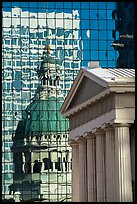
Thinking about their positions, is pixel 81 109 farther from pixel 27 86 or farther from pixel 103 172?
pixel 27 86

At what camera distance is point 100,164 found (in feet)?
196

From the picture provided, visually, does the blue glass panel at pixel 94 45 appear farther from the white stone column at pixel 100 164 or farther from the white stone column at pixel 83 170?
the white stone column at pixel 100 164

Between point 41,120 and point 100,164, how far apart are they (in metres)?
50.5

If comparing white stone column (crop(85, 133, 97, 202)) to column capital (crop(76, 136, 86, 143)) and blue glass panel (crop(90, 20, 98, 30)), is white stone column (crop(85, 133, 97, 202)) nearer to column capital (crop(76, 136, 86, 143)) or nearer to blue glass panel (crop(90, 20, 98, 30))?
column capital (crop(76, 136, 86, 143))

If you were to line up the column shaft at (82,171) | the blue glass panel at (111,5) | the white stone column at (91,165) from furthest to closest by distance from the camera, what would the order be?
the blue glass panel at (111,5)
the column shaft at (82,171)
the white stone column at (91,165)

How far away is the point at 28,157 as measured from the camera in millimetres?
110125

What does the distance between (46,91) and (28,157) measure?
1047 centimetres

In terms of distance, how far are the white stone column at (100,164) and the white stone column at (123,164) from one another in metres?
5.85

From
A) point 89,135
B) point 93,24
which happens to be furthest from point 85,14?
point 89,135

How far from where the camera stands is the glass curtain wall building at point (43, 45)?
109250 mm

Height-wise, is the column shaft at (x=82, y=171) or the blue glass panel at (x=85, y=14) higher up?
the blue glass panel at (x=85, y=14)

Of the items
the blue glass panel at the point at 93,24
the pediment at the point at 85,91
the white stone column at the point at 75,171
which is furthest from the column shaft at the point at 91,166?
the blue glass panel at the point at 93,24

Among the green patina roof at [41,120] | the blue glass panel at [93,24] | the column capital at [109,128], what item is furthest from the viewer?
the blue glass panel at [93,24]

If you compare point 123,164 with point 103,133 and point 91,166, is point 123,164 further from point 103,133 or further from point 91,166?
point 91,166
